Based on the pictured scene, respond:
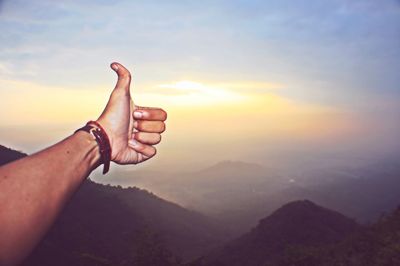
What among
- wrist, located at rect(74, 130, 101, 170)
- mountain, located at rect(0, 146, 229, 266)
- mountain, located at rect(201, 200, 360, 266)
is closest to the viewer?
wrist, located at rect(74, 130, 101, 170)

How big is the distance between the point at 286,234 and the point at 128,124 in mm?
60076

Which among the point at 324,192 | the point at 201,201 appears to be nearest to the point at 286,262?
the point at 201,201

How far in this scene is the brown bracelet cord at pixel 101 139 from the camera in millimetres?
2438

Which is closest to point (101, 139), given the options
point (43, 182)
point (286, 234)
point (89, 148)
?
point (89, 148)

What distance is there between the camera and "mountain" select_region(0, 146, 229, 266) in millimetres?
30484

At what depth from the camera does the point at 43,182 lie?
1863mm

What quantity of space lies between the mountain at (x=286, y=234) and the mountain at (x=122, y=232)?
26.9 feet

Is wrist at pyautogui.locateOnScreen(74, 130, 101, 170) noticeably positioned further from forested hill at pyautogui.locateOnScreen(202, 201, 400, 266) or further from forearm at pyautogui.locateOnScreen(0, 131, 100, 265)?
forested hill at pyautogui.locateOnScreen(202, 201, 400, 266)

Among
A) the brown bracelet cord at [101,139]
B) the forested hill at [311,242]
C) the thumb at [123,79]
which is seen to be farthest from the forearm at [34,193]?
the forested hill at [311,242]

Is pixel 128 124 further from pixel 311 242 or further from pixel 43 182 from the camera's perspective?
pixel 311 242

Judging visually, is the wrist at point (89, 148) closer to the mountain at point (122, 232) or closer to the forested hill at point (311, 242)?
the mountain at point (122, 232)

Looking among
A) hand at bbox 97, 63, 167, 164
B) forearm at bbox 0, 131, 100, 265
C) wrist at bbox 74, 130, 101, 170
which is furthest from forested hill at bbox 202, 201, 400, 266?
forearm at bbox 0, 131, 100, 265

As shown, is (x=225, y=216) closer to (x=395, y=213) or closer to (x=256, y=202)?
(x=256, y=202)

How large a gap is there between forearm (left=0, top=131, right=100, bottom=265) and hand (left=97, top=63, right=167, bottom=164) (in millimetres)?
563
